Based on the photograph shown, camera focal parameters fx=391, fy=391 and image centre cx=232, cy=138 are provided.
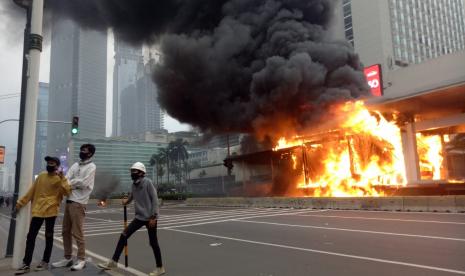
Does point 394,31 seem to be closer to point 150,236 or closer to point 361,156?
point 361,156

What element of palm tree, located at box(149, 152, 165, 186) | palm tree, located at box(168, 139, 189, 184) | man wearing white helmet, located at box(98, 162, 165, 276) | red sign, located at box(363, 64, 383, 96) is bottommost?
man wearing white helmet, located at box(98, 162, 165, 276)

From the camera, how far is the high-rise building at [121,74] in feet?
113

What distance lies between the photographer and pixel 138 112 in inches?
3068

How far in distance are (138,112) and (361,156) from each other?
60445 millimetres

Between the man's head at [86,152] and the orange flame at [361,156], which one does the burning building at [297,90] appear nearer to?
the orange flame at [361,156]

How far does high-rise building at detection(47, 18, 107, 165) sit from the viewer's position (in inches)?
898

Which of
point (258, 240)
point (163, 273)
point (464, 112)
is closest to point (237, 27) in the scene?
point (464, 112)

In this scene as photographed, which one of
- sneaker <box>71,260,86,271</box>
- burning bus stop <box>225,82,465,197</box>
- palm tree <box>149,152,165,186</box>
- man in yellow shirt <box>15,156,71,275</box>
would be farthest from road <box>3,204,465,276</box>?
palm tree <box>149,152,165,186</box>

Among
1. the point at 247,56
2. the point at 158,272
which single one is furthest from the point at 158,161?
the point at 158,272

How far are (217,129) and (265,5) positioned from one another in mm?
9447

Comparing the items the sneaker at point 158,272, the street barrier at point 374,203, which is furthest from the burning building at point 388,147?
the sneaker at point 158,272

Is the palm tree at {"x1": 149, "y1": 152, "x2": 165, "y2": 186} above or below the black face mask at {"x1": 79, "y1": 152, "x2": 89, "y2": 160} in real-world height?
above

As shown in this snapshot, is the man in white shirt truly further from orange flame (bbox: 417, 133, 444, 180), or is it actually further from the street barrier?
orange flame (bbox: 417, 133, 444, 180)

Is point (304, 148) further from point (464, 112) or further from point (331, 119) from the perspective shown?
point (464, 112)
